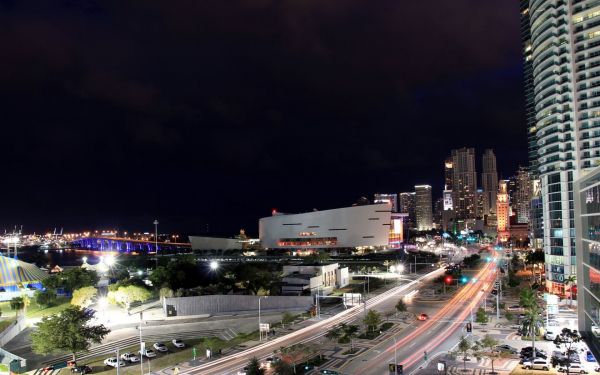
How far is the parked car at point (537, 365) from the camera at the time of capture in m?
37.8

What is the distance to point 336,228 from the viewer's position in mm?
165000

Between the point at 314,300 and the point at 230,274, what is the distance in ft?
66.0

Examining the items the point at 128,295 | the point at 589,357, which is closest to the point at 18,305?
the point at 128,295

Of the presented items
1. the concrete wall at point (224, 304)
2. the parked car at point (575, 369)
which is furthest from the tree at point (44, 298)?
the parked car at point (575, 369)

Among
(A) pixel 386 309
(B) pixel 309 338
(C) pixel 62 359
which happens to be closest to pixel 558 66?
(A) pixel 386 309

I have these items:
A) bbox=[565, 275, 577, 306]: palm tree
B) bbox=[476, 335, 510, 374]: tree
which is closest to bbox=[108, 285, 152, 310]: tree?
bbox=[476, 335, 510, 374]: tree

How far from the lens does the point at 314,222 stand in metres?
169

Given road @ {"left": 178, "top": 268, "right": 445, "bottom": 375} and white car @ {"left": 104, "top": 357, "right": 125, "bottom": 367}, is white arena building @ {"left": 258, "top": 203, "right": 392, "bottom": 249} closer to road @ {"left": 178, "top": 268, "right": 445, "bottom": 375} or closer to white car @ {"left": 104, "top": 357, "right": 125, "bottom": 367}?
road @ {"left": 178, "top": 268, "right": 445, "bottom": 375}

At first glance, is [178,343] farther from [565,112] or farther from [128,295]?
[565,112]

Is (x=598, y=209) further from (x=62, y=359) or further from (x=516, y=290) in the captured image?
(x=516, y=290)

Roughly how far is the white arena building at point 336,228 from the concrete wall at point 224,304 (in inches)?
3895

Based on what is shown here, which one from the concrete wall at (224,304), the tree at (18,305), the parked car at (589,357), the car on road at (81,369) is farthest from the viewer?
the tree at (18,305)

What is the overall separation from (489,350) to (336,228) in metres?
122

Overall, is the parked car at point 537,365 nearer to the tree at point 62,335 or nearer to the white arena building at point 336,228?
the tree at point 62,335
